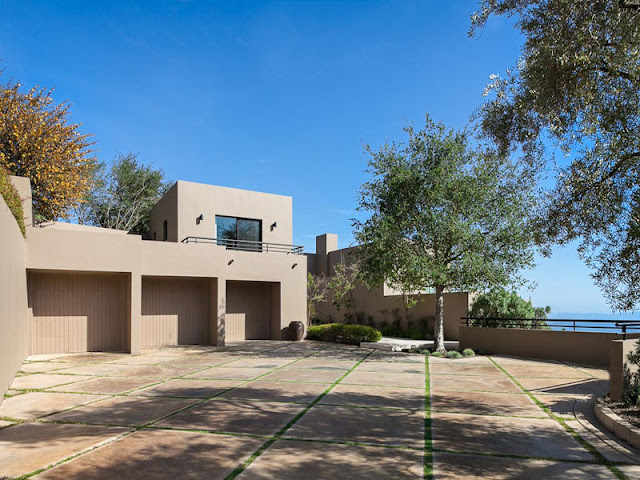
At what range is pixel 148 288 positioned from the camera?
57.6ft

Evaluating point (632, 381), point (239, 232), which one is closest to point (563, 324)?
point (632, 381)

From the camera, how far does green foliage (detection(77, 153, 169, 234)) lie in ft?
98.5

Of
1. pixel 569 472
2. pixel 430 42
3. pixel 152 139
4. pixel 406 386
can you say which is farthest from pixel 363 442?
pixel 152 139

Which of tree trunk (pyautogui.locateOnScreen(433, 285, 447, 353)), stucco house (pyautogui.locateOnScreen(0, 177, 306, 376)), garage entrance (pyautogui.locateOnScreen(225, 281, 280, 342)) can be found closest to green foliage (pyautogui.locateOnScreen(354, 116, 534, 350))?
tree trunk (pyautogui.locateOnScreen(433, 285, 447, 353))

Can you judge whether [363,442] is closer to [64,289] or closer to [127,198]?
[64,289]

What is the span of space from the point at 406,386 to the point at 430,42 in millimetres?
8547

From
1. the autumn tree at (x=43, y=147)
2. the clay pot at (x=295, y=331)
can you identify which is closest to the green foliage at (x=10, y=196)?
the autumn tree at (x=43, y=147)

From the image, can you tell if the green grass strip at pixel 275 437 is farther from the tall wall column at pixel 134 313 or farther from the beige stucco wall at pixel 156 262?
the beige stucco wall at pixel 156 262

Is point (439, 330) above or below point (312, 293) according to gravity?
below

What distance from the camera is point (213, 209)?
2019 cm

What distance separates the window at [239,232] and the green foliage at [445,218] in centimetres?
680

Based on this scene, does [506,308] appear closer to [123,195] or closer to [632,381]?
[632,381]

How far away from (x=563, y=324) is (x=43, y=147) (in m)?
18.4

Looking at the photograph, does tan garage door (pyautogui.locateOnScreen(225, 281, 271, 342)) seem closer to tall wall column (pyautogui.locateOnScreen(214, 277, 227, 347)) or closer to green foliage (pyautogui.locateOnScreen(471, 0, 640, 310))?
tall wall column (pyautogui.locateOnScreen(214, 277, 227, 347))
